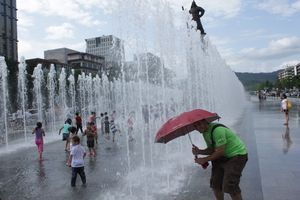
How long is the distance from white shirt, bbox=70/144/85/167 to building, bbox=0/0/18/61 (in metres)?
72.1

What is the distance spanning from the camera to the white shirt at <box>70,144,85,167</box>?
7.94m

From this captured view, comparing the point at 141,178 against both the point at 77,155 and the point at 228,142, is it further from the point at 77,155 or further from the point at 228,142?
the point at 228,142

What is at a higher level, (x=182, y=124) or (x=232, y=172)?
(x=182, y=124)

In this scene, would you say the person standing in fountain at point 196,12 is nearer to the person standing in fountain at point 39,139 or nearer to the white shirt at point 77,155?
the person standing in fountain at point 39,139

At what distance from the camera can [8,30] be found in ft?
258

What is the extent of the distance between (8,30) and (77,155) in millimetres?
77289

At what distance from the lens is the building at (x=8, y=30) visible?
76.2 metres

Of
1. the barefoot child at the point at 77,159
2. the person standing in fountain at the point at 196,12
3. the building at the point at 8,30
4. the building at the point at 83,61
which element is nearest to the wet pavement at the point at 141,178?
the barefoot child at the point at 77,159

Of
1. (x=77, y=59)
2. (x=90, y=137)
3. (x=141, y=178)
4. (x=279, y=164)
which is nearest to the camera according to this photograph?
(x=279, y=164)

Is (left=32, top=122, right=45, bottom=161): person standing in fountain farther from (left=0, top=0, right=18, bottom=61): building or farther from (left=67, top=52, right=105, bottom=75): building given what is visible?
(left=67, top=52, right=105, bottom=75): building

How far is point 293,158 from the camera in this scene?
325 inches

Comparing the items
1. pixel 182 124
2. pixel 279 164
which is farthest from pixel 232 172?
pixel 279 164

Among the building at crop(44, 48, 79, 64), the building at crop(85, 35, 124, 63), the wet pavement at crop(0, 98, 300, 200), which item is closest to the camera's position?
the wet pavement at crop(0, 98, 300, 200)

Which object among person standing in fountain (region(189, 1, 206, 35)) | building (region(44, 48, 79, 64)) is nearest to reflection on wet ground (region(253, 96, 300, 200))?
person standing in fountain (region(189, 1, 206, 35))
